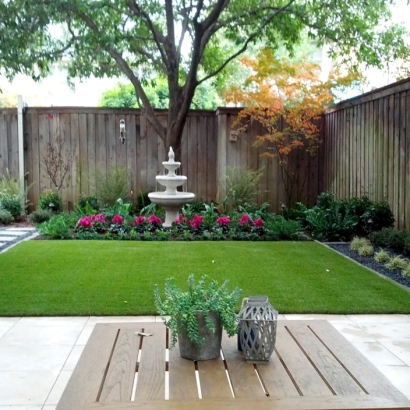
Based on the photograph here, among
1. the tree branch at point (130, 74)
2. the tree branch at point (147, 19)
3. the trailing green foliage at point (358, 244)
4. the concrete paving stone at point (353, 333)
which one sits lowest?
the concrete paving stone at point (353, 333)

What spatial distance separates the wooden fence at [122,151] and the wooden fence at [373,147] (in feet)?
3.37

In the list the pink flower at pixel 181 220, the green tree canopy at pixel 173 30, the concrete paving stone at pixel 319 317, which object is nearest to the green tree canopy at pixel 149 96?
the green tree canopy at pixel 173 30

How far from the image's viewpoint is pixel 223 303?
6.13 feet

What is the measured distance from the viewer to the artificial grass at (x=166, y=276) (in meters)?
4.11

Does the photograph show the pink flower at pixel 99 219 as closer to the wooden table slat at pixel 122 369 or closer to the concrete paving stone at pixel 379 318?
the concrete paving stone at pixel 379 318

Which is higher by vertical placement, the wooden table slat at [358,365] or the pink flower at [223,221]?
the pink flower at [223,221]

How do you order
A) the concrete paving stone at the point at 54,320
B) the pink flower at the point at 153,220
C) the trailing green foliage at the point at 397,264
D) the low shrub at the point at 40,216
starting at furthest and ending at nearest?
the low shrub at the point at 40,216
the pink flower at the point at 153,220
the trailing green foliage at the point at 397,264
the concrete paving stone at the point at 54,320

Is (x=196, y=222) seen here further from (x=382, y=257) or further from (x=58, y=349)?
(x=58, y=349)

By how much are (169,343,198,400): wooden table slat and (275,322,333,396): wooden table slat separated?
32cm

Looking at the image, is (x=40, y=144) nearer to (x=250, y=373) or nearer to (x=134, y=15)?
(x=134, y=15)

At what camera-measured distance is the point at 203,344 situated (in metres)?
1.85

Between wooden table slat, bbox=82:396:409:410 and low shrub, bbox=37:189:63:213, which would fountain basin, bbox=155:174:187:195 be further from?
wooden table slat, bbox=82:396:409:410

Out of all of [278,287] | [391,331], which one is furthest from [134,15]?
[391,331]

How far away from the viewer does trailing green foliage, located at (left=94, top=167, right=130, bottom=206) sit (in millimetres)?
9445
